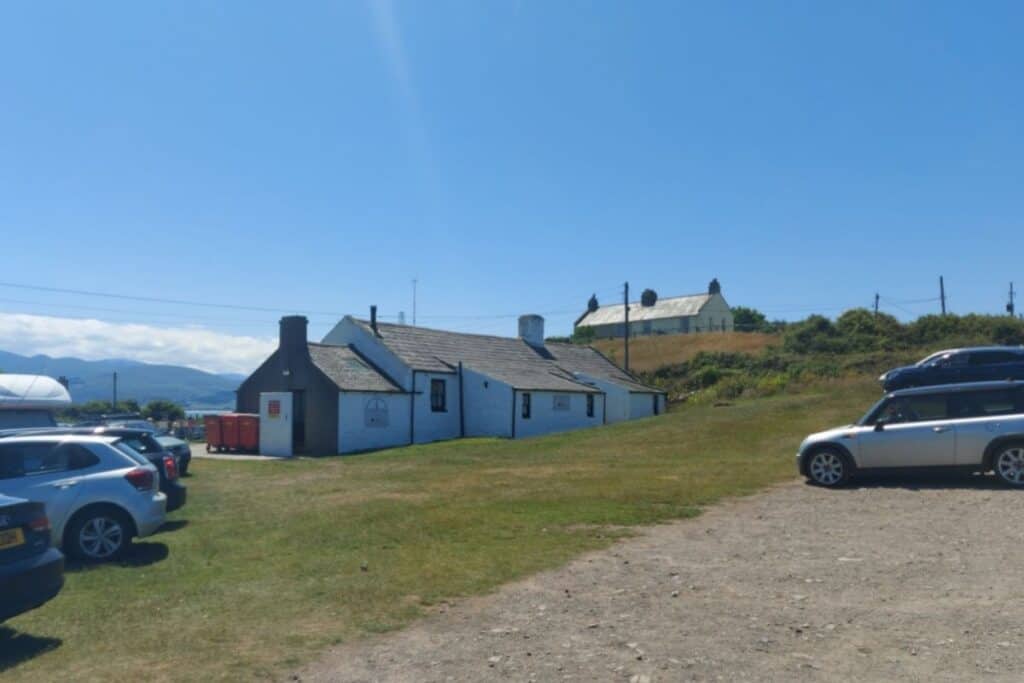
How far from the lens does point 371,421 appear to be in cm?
3431

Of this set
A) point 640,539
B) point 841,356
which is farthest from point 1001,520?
point 841,356

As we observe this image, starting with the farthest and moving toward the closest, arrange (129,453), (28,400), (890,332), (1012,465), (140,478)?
(890,332)
(28,400)
(1012,465)
(129,453)
(140,478)

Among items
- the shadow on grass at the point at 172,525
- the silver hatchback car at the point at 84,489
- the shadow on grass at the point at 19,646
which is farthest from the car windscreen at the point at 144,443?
the shadow on grass at the point at 19,646

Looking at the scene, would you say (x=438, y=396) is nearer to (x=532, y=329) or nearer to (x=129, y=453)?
(x=532, y=329)

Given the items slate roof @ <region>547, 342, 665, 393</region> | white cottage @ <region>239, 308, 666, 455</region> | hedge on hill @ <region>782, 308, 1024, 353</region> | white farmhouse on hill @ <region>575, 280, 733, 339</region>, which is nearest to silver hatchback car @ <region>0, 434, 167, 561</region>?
white cottage @ <region>239, 308, 666, 455</region>

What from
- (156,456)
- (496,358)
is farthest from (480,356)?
(156,456)

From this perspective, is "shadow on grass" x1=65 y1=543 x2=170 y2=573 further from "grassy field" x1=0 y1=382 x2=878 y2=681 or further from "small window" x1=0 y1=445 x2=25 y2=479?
"small window" x1=0 y1=445 x2=25 y2=479

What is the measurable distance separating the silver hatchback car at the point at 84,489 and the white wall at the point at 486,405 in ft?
87.3

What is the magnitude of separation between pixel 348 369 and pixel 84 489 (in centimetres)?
2444

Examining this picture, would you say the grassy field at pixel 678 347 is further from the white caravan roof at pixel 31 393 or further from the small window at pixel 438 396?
the white caravan roof at pixel 31 393

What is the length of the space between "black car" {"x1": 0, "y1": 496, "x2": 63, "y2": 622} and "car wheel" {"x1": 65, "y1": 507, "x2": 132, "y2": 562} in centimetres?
353

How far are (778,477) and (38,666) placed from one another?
13489 millimetres

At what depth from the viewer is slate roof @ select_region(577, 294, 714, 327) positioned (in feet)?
314

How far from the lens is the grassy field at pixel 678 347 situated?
61.6 meters
